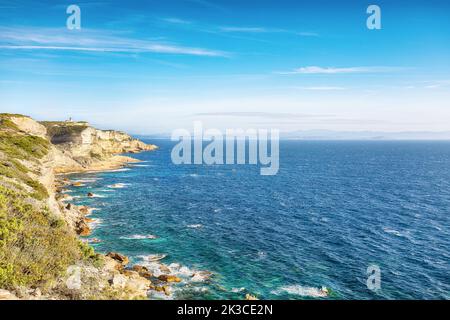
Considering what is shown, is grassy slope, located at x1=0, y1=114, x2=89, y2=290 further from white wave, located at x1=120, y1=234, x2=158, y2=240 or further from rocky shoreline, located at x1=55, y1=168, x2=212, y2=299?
white wave, located at x1=120, y1=234, x2=158, y2=240

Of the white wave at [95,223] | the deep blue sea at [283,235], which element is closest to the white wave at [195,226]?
the deep blue sea at [283,235]

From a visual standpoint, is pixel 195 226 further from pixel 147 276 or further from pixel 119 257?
pixel 147 276

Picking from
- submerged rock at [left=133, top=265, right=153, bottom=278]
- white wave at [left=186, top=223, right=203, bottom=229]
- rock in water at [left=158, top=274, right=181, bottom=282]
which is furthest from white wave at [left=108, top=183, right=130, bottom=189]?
rock in water at [left=158, top=274, right=181, bottom=282]

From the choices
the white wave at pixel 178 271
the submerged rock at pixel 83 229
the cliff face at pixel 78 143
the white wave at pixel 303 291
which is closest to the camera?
the white wave at pixel 303 291

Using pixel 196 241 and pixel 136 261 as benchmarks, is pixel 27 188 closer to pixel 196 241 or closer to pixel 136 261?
pixel 136 261

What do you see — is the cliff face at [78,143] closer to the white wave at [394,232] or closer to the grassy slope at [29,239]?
the grassy slope at [29,239]

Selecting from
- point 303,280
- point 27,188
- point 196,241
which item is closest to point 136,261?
point 196,241

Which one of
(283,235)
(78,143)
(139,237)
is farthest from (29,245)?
(78,143)
